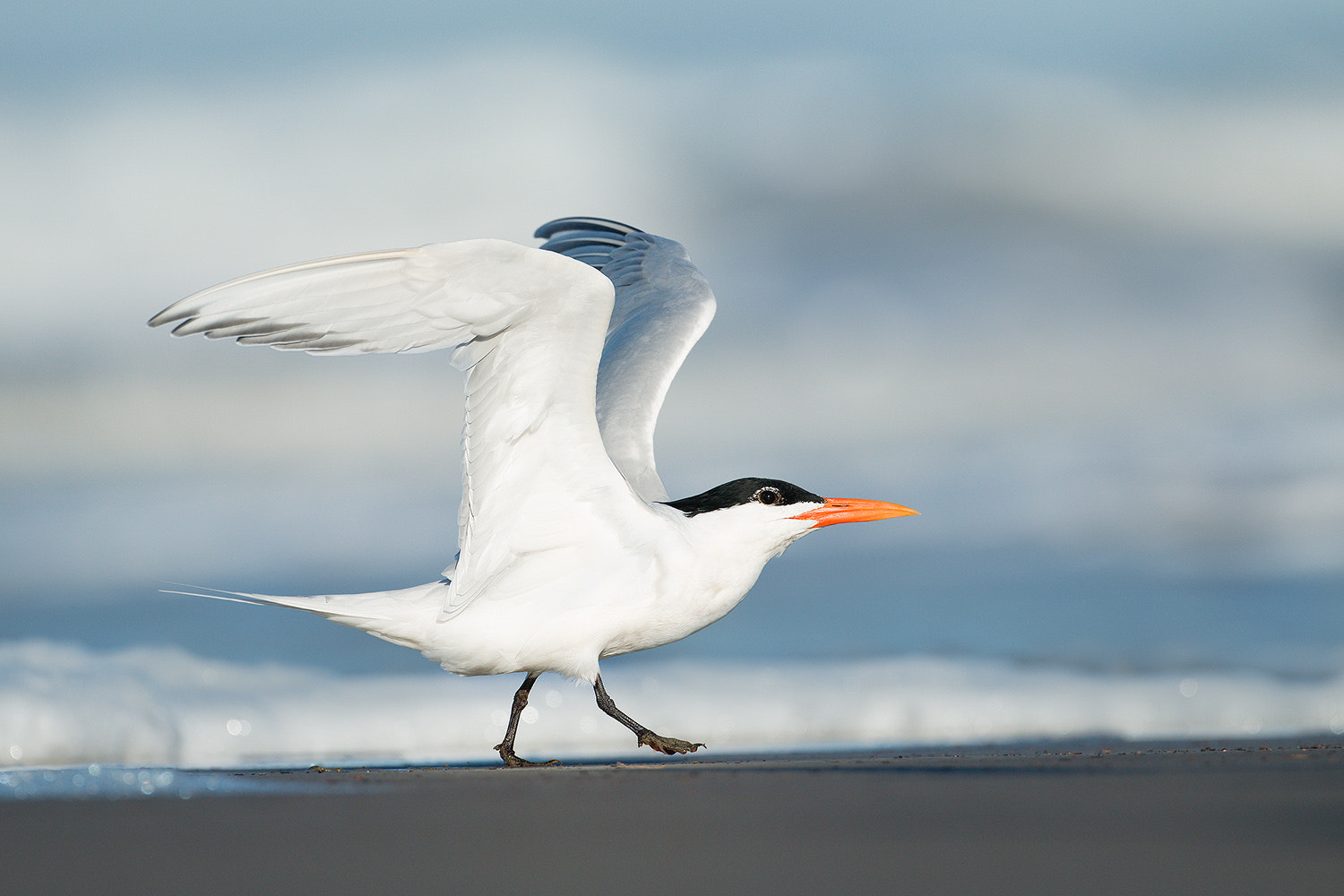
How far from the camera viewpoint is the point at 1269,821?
452cm

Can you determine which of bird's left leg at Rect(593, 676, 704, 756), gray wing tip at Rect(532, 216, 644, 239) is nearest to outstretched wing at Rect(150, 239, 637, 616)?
bird's left leg at Rect(593, 676, 704, 756)

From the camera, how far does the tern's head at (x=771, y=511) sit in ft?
26.8

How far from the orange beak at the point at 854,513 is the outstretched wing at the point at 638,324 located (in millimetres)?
1408

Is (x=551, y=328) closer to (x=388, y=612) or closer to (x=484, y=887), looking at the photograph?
(x=388, y=612)

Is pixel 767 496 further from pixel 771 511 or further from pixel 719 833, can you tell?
pixel 719 833

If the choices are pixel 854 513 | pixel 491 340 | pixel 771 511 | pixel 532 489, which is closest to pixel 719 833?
pixel 491 340

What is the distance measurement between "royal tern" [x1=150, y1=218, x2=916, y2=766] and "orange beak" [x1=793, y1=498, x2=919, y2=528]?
0.4 inches

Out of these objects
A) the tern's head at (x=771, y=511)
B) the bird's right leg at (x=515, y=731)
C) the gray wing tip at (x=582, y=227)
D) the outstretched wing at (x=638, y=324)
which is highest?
the gray wing tip at (x=582, y=227)

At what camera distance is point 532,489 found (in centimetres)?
752

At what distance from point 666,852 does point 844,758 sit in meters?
4.35

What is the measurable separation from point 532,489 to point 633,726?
5.99ft

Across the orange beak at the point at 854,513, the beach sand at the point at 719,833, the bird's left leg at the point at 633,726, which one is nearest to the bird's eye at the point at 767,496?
the orange beak at the point at 854,513

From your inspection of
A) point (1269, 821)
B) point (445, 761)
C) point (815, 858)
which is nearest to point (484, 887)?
point (815, 858)

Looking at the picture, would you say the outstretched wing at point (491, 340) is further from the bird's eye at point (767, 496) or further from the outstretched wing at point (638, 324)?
the outstretched wing at point (638, 324)
